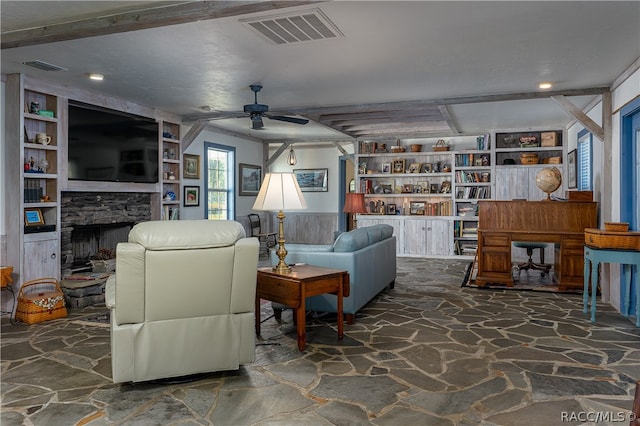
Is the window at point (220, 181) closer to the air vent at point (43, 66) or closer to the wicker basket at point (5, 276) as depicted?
the air vent at point (43, 66)

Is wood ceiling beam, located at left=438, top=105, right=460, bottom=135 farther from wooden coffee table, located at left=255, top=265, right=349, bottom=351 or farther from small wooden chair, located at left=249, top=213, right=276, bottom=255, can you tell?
small wooden chair, located at left=249, top=213, right=276, bottom=255

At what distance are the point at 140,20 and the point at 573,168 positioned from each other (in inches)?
274

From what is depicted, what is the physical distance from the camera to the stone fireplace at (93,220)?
5.62 meters

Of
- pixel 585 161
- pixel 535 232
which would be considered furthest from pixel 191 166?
pixel 585 161

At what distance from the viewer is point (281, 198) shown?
3.80 meters

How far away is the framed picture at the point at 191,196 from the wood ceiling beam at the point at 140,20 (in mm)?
4330

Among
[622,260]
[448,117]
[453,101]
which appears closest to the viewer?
[622,260]

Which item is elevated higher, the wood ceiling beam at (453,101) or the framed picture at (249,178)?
the wood ceiling beam at (453,101)

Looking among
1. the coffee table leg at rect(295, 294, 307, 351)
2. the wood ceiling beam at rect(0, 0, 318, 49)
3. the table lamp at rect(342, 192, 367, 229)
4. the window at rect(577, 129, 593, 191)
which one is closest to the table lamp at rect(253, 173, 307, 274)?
the coffee table leg at rect(295, 294, 307, 351)

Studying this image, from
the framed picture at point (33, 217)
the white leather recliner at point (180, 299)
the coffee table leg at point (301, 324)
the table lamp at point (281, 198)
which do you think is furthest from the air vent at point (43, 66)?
the coffee table leg at point (301, 324)

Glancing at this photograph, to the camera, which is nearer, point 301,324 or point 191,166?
point 301,324

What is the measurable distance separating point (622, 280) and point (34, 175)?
20.7 ft

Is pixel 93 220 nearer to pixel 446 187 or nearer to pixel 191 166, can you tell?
pixel 191 166

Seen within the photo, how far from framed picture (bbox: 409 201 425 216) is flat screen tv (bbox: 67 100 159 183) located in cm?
510
